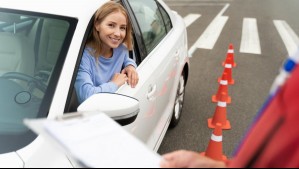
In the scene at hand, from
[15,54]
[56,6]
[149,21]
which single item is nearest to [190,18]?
[149,21]

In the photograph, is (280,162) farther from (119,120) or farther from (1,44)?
(1,44)

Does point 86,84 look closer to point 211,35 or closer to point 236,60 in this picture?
point 236,60

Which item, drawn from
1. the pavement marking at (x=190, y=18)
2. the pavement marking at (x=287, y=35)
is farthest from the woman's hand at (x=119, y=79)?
the pavement marking at (x=190, y=18)

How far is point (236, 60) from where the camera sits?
24.4 ft

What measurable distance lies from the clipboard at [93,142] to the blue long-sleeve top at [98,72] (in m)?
0.98

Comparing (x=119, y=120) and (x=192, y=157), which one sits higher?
(x=192, y=157)

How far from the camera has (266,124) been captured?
90cm

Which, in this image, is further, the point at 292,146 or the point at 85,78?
the point at 85,78

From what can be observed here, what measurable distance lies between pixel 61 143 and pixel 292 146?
618mm

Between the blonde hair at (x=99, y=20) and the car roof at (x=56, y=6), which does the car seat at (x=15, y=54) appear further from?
the blonde hair at (x=99, y=20)

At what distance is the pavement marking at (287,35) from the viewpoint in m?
8.61

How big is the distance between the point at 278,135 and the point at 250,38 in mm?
8899

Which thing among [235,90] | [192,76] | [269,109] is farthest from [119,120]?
[192,76]

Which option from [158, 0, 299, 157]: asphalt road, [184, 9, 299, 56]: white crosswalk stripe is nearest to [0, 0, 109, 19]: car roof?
[158, 0, 299, 157]: asphalt road
